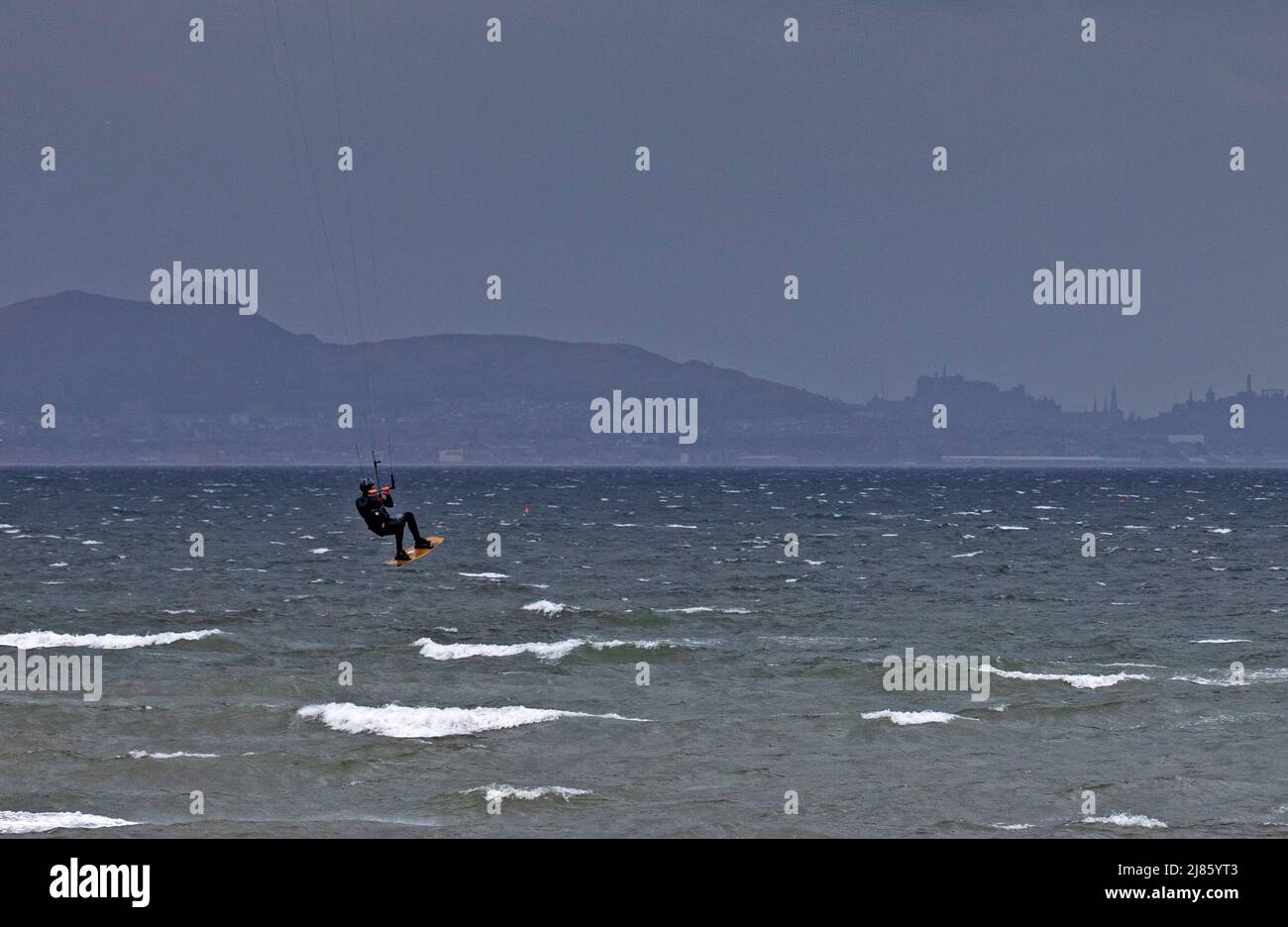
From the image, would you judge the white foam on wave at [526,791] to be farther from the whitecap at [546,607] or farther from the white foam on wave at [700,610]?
the white foam on wave at [700,610]

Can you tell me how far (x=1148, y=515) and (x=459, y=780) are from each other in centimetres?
10164

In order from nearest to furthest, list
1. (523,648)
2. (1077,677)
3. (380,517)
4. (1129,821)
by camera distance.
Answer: (1129,821) → (380,517) → (1077,677) → (523,648)

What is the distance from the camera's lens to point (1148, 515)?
114812mm

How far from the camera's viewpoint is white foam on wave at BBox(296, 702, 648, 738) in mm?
25406

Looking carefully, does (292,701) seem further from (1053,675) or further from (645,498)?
(645,498)

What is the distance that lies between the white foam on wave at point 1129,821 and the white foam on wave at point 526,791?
6.82 meters

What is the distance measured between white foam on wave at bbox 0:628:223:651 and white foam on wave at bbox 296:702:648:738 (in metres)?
11.1

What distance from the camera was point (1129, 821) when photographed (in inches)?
766

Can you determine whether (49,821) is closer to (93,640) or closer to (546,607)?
(93,640)

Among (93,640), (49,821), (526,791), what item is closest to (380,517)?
(526,791)

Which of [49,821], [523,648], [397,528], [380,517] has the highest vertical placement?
[380,517]

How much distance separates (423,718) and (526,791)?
19.3 ft

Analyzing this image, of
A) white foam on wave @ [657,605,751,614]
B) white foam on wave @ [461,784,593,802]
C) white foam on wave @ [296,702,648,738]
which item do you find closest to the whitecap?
white foam on wave @ [657,605,751,614]

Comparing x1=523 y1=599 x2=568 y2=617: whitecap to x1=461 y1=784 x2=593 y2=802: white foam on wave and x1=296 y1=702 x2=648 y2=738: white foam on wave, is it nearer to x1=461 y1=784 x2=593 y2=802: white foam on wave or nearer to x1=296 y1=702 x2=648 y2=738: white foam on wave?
x1=296 y1=702 x2=648 y2=738: white foam on wave
